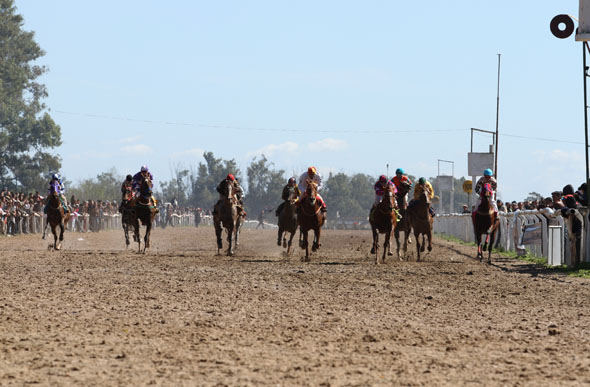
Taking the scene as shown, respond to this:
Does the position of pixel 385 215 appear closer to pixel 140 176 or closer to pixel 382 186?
pixel 382 186

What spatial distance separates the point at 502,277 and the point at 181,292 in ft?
21.9

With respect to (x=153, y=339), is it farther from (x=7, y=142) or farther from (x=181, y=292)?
(x=7, y=142)

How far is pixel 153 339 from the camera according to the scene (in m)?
9.61

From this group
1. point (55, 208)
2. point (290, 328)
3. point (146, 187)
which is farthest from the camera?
point (55, 208)

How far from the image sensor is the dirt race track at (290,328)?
26.0 ft

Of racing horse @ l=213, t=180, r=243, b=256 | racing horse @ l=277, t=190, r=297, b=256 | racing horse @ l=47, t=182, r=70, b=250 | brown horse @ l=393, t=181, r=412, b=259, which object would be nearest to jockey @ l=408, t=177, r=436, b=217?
brown horse @ l=393, t=181, r=412, b=259

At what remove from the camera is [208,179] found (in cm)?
14612

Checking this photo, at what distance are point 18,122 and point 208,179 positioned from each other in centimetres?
6830

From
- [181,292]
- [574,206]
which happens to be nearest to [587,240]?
[574,206]

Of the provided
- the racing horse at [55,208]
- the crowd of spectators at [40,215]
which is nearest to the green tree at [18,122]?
the crowd of spectators at [40,215]

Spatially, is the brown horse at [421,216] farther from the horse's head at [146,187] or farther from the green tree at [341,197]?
the green tree at [341,197]

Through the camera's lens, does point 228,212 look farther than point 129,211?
No

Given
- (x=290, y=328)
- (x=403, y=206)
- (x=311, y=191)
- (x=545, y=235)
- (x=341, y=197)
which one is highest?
(x=341, y=197)

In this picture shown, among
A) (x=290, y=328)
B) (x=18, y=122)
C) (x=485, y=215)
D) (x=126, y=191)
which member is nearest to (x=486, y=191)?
(x=485, y=215)
